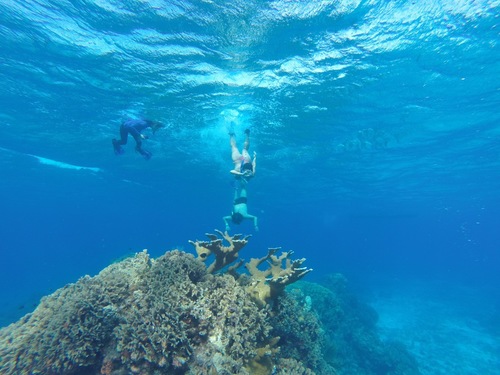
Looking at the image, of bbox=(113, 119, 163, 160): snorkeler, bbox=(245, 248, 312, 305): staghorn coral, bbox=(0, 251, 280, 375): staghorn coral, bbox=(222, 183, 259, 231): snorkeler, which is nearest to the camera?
bbox=(0, 251, 280, 375): staghorn coral

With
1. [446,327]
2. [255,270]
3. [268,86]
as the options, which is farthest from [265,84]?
[446,327]

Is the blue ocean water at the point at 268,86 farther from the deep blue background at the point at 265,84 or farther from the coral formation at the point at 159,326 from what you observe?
the coral formation at the point at 159,326

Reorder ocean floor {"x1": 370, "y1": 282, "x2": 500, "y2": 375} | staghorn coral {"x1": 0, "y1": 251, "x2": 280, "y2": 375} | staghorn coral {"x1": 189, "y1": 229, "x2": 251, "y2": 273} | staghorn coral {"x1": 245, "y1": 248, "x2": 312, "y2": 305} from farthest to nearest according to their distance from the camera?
ocean floor {"x1": 370, "y1": 282, "x2": 500, "y2": 375}
staghorn coral {"x1": 189, "y1": 229, "x2": 251, "y2": 273}
staghorn coral {"x1": 245, "y1": 248, "x2": 312, "y2": 305}
staghorn coral {"x1": 0, "y1": 251, "x2": 280, "y2": 375}

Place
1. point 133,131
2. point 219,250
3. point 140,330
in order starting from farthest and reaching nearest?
point 133,131 < point 219,250 < point 140,330

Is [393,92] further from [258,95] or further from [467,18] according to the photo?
[258,95]

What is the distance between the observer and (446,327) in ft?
82.5

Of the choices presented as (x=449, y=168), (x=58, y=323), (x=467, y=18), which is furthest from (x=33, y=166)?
(x=449, y=168)

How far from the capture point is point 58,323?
3.99 metres

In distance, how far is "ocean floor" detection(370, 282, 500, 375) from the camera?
18.0 metres

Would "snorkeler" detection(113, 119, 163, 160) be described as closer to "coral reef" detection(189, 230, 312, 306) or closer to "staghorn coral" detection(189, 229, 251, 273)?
"staghorn coral" detection(189, 229, 251, 273)

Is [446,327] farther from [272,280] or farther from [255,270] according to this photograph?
[272,280]

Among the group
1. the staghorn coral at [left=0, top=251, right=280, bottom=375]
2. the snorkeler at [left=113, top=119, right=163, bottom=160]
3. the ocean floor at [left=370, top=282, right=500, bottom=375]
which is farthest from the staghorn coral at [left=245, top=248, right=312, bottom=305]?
the ocean floor at [left=370, top=282, right=500, bottom=375]

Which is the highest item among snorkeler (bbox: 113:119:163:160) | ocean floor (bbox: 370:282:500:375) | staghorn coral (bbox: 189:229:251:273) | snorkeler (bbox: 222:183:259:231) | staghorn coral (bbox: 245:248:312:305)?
snorkeler (bbox: 113:119:163:160)

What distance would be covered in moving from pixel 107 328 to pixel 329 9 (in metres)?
12.3
